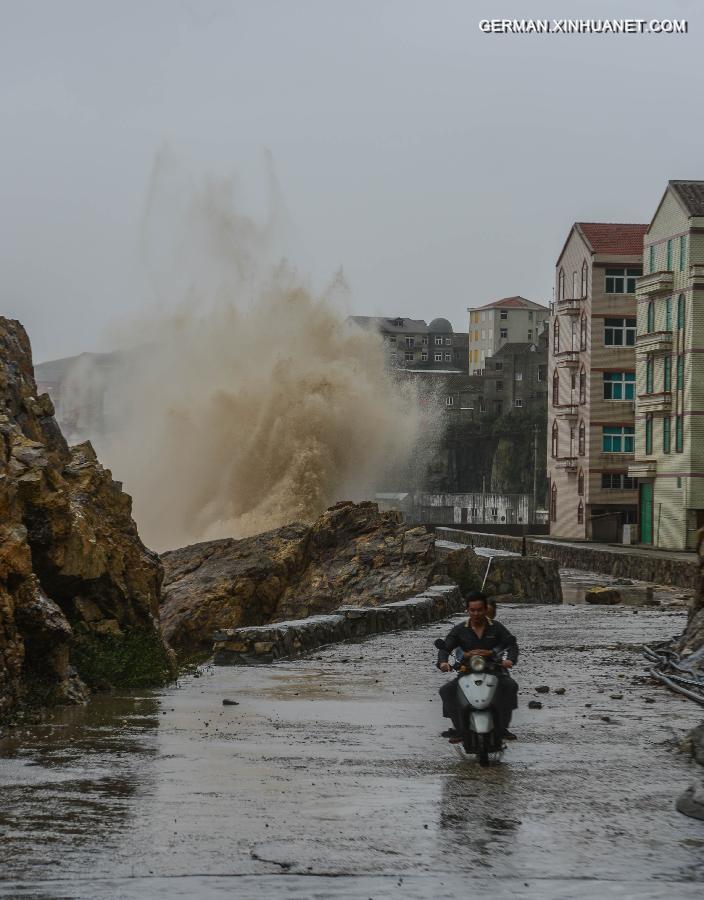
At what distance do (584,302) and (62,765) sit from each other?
6751 cm

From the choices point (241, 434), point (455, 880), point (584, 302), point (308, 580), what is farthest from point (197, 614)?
point (584, 302)

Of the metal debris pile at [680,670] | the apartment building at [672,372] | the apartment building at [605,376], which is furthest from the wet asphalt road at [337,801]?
the apartment building at [605,376]

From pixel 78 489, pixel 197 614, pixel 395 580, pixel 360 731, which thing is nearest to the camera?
pixel 360 731

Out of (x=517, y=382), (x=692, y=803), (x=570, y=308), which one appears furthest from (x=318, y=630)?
(x=517, y=382)

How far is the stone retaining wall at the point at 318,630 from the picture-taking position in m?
17.9

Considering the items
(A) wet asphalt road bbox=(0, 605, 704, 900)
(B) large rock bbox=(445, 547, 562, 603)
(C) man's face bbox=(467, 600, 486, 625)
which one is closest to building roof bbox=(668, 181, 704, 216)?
(B) large rock bbox=(445, 547, 562, 603)

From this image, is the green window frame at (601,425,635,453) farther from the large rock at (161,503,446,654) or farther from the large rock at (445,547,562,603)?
the large rock at (161,503,446,654)

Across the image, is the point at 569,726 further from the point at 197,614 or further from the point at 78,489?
the point at 197,614

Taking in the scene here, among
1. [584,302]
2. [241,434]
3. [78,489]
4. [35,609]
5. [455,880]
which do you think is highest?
[584,302]

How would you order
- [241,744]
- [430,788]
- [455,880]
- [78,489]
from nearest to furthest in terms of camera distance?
[455,880] < [430,788] < [241,744] < [78,489]

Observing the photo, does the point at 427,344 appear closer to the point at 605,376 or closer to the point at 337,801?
the point at 605,376

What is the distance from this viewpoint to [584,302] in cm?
7488

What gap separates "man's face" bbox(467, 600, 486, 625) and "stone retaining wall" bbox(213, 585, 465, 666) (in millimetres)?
7617

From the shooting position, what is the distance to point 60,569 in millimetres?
13945
